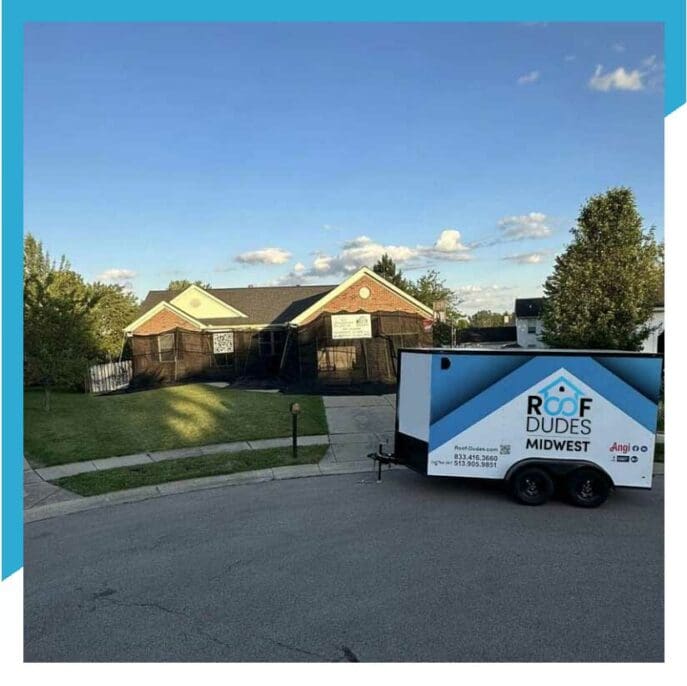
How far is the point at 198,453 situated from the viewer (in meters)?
10.3

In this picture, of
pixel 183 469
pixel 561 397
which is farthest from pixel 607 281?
pixel 183 469

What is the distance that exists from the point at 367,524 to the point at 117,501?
14.4 feet

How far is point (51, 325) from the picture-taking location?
42.3 feet

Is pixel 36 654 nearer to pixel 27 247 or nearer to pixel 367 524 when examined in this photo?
pixel 367 524

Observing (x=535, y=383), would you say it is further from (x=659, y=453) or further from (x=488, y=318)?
(x=488, y=318)

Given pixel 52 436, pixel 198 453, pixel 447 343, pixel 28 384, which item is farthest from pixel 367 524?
pixel 447 343

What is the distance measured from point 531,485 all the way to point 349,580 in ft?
12.0

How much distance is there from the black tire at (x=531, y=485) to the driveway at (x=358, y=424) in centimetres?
361

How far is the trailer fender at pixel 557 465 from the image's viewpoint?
6895mm

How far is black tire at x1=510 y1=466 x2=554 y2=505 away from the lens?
7031 millimetres

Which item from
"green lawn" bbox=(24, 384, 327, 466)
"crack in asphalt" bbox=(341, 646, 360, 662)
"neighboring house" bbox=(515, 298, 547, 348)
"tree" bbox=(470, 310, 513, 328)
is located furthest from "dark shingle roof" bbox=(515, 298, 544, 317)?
"crack in asphalt" bbox=(341, 646, 360, 662)

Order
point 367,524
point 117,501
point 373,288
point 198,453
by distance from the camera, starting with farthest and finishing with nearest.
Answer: point 373,288 < point 198,453 < point 117,501 < point 367,524

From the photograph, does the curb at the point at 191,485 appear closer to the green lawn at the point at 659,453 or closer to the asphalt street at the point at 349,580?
the asphalt street at the point at 349,580

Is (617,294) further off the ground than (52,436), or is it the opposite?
(617,294)
